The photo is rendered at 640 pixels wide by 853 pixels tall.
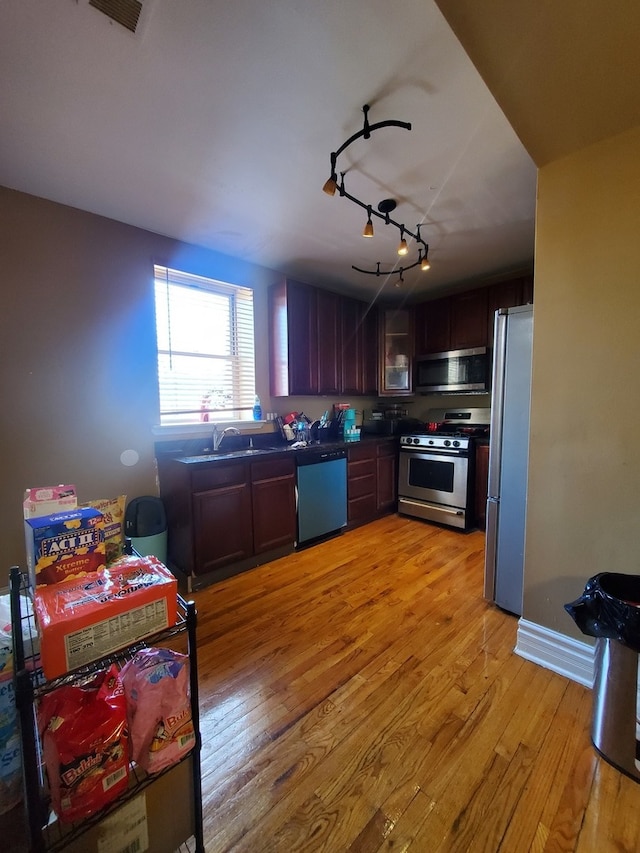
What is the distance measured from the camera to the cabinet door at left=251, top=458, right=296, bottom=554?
2.77m

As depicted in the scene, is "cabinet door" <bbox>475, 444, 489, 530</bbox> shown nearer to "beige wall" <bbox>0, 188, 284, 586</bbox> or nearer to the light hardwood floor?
the light hardwood floor

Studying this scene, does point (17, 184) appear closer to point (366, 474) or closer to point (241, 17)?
point (241, 17)

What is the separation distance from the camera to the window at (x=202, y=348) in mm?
2805

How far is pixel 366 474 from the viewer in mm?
3643

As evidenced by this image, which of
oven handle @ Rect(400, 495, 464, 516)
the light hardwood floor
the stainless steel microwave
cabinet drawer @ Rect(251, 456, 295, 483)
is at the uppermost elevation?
the stainless steel microwave

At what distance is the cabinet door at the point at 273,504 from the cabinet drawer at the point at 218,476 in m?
0.12

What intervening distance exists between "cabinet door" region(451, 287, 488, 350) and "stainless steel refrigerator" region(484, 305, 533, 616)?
1.65 meters

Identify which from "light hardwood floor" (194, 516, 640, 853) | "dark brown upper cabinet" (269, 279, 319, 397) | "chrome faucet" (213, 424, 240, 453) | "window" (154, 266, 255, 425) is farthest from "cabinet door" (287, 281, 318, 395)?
"light hardwood floor" (194, 516, 640, 853)

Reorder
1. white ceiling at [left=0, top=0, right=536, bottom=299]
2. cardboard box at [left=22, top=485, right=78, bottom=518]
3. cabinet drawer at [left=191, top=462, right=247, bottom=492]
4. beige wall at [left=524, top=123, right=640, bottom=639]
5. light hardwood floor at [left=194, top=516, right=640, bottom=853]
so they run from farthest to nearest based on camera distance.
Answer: cabinet drawer at [left=191, top=462, right=247, bottom=492] → beige wall at [left=524, top=123, right=640, bottom=639] → white ceiling at [left=0, top=0, right=536, bottom=299] → light hardwood floor at [left=194, top=516, right=640, bottom=853] → cardboard box at [left=22, top=485, right=78, bottom=518]

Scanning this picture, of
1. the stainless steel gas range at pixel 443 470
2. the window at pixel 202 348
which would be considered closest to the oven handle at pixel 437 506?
the stainless steel gas range at pixel 443 470

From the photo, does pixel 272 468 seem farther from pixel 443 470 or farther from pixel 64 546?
pixel 64 546

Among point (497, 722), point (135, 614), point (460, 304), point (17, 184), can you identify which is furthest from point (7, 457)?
point (460, 304)

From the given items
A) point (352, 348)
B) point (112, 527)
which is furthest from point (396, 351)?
point (112, 527)

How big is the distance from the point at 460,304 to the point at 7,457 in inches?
163
